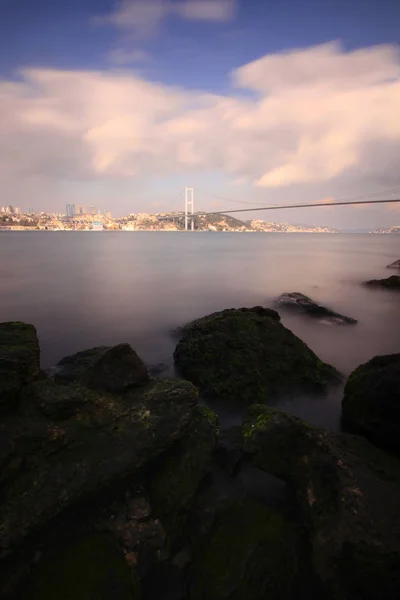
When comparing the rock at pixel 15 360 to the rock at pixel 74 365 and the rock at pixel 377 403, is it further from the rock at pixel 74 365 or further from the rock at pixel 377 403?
the rock at pixel 377 403

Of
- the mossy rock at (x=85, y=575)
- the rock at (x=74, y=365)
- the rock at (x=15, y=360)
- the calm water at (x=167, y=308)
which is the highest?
the rock at (x=15, y=360)

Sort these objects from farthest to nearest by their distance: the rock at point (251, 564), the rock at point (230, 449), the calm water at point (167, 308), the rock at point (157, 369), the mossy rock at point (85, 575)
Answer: the calm water at point (167, 308) < the rock at point (157, 369) < the rock at point (230, 449) < the rock at point (251, 564) < the mossy rock at point (85, 575)

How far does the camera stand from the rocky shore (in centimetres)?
205

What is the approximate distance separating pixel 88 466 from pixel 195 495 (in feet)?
2.72

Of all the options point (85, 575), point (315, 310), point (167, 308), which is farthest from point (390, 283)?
point (85, 575)

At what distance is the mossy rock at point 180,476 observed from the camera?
2363 millimetres

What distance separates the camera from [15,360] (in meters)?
2.76

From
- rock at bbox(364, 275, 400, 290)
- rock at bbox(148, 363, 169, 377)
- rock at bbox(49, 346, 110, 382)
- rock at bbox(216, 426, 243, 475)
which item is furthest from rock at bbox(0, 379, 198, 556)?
rock at bbox(364, 275, 400, 290)

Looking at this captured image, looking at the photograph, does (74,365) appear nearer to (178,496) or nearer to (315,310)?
(178,496)

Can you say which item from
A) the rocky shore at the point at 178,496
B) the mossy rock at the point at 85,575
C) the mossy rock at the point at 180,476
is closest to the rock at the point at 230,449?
the rocky shore at the point at 178,496

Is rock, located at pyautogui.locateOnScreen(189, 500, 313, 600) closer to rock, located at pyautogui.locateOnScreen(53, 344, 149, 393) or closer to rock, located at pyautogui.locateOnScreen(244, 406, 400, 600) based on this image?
rock, located at pyautogui.locateOnScreen(244, 406, 400, 600)

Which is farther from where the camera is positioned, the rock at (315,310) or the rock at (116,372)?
the rock at (315,310)

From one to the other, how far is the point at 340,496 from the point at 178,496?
3.68 ft

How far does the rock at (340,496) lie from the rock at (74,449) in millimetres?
758
